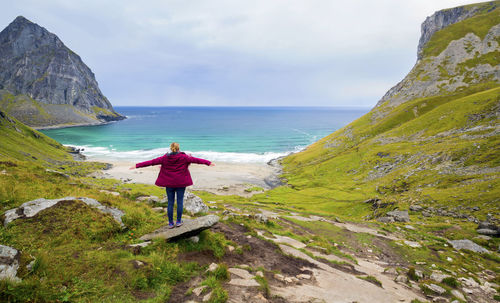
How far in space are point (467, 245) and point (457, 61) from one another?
492 ft

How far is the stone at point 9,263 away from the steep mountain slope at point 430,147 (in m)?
44.9

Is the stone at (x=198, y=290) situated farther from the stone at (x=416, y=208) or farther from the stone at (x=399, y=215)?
the stone at (x=416, y=208)

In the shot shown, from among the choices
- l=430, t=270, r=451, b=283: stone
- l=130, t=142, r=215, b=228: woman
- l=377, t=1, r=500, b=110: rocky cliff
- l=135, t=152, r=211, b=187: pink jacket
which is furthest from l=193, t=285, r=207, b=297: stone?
l=377, t=1, r=500, b=110: rocky cliff

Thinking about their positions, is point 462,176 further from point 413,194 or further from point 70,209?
point 70,209

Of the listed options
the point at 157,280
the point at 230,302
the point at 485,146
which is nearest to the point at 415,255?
the point at 230,302

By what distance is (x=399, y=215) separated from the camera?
36156 mm

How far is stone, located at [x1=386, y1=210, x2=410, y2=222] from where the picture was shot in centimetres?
3494

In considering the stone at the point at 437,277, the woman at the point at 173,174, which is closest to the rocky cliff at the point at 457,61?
the stone at the point at 437,277

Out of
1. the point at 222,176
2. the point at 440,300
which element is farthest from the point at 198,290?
the point at 222,176

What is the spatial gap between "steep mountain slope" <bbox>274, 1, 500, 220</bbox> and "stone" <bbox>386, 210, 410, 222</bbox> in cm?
283

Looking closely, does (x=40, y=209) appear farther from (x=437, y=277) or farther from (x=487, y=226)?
(x=487, y=226)

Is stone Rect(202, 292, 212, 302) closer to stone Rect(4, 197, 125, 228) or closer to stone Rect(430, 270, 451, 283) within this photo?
stone Rect(4, 197, 125, 228)

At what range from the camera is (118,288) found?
27.0ft

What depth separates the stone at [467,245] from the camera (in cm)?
2275
